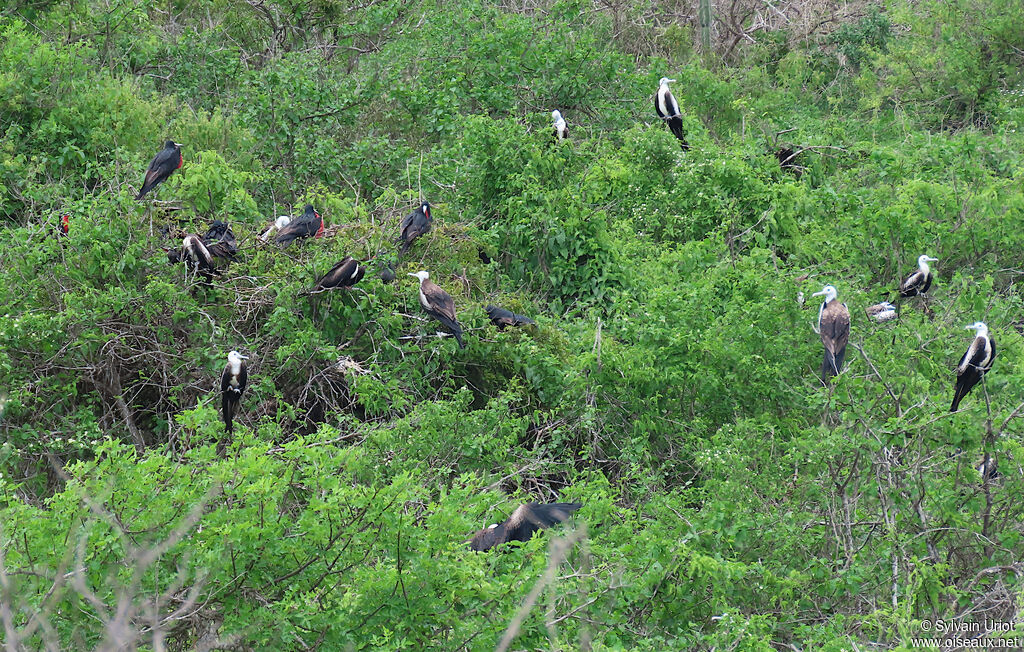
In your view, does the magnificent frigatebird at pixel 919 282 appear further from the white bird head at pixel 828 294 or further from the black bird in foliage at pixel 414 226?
the black bird in foliage at pixel 414 226

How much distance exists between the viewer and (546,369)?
6.67m

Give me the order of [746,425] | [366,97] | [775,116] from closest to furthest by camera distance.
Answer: [746,425] → [366,97] → [775,116]

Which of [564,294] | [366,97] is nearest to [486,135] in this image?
[564,294]

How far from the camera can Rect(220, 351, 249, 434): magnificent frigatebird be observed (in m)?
5.99

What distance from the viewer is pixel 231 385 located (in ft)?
19.7

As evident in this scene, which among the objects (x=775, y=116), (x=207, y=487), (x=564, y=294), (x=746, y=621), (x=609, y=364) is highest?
(x=207, y=487)

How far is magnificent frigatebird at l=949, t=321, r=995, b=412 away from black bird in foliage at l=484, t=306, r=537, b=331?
2507 mm

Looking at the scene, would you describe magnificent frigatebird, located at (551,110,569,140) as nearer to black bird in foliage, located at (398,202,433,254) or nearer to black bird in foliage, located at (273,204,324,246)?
black bird in foliage, located at (398,202,433,254)

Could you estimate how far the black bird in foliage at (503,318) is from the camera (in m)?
7.00

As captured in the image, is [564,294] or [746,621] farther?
[564,294]

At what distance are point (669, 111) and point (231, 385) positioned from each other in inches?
192

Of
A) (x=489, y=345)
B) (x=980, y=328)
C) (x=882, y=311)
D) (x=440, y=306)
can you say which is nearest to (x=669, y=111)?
(x=882, y=311)

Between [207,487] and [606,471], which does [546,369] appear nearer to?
[606,471]

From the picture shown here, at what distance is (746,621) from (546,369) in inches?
110
